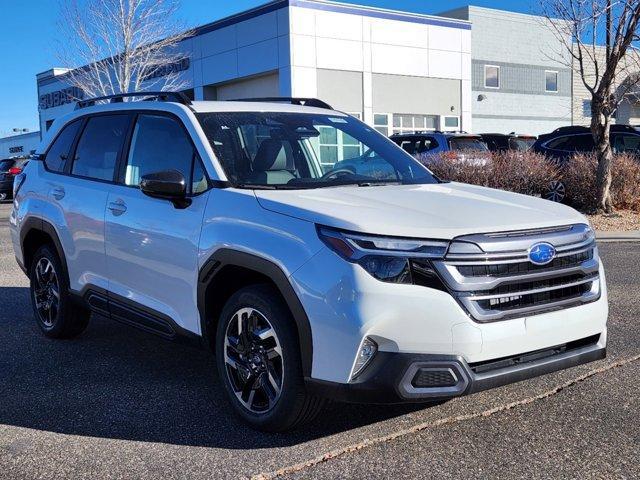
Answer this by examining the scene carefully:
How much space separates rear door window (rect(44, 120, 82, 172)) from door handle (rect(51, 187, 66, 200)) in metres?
0.22

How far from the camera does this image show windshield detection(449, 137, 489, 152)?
16.3 m

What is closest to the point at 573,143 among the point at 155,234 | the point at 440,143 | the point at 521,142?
the point at 440,143

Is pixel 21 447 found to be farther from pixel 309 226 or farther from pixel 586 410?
pixel 586 410

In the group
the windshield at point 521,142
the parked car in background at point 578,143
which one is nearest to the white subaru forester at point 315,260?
the parked car in background at point 578,143

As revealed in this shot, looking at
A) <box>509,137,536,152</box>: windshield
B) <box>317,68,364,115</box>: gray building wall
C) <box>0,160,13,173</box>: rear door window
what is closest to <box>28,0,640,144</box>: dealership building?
<box>317,68,364,115</box>: gray building wall

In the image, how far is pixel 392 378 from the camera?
339 cm

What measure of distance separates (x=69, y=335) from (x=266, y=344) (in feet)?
9.36

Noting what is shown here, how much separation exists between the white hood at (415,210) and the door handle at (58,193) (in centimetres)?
229

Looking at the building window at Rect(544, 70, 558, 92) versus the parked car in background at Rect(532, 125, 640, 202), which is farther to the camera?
the building window at Rect(544, 70, 558, 92)

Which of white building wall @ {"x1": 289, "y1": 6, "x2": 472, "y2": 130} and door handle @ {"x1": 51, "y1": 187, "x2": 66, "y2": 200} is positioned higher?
white building wall @ {"x1": 289, "y1": 6, "x2": 472, "y2": 130}

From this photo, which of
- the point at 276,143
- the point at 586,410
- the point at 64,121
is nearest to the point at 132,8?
the point at 64,121

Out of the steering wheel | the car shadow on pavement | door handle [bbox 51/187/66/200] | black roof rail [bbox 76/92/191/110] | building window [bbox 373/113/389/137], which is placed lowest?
the car shadow on pavement

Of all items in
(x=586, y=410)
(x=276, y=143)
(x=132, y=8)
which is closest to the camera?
(x=586, y=410)

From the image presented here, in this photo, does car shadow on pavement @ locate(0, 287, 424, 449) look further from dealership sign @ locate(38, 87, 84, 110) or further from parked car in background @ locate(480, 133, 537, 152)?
dealership sign @ locate(38, 87, 84, 110)
